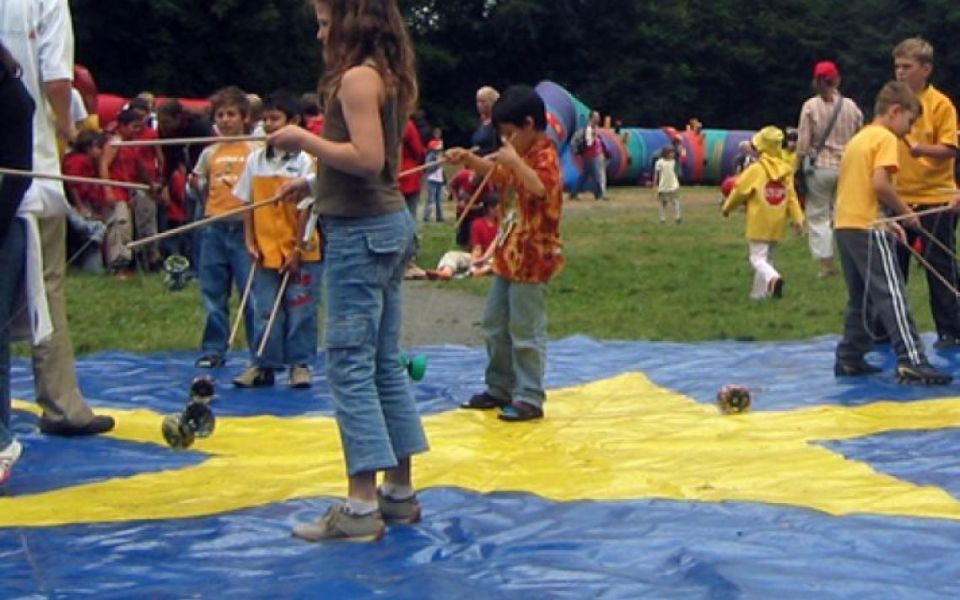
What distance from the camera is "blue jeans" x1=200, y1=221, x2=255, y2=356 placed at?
8.92m

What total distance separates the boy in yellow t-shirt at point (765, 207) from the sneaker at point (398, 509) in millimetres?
8494

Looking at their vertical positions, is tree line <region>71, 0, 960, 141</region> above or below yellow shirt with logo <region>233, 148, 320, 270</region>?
above

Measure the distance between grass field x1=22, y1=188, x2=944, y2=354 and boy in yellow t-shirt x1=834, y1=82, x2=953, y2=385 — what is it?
2304 mm

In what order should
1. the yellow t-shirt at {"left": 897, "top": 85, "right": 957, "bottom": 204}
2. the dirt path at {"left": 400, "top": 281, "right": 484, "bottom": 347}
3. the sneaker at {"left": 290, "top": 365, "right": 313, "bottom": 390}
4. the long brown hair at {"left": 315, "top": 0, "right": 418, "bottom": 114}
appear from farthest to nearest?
the dirt path at {"left": 400, "top": 281, "right": 484, "bottom": 347} < the yellow t-shirt at {"left": 897, "top": 85, "right": 957, "bottom": 204} < the sneaker at {"left": 290, "top": 365, "right": 313, "bottom": 390} < the long brown hair at {"left": 315, "top": 0, "right": 418, "bottom": 114}

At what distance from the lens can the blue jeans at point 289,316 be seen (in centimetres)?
841

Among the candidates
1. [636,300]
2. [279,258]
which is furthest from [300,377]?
[636,300]

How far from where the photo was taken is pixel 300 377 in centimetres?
837

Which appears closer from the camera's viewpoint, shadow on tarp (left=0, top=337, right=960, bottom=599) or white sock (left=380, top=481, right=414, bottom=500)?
shadow on tarp (left=0, top=337, right=960, bottom=599)

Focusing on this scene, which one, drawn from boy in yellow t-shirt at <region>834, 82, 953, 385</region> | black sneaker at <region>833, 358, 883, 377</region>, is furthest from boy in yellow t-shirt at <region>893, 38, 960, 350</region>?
black sneaker at <region>833, 358, 883, 377</region>

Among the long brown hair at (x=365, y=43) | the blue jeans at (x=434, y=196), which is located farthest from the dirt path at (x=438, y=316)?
the blue jeans at (x=434, y=196)

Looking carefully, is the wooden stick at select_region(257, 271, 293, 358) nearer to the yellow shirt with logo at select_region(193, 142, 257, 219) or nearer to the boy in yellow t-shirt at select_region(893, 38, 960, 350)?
the yellow shirt with logo at select_region(193, 142, 257, 219)

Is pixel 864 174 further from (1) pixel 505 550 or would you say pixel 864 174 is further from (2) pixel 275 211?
(1) pixel 505 550

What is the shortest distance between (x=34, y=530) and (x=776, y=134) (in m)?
9.57

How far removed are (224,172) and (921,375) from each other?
3.93 m
